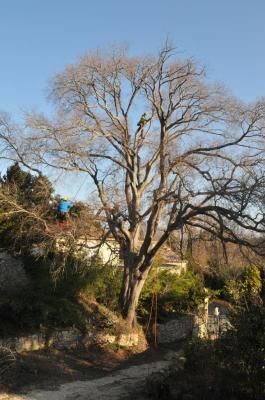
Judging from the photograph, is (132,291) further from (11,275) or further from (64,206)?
(11,275)

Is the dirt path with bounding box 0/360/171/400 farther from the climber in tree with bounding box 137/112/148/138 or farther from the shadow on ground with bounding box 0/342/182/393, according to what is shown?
the climber in tree with bounding box 137/112/148/138

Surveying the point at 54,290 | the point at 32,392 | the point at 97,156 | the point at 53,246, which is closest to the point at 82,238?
the point at 53,246

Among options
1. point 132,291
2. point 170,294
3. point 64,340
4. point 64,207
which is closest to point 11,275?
point 64,340

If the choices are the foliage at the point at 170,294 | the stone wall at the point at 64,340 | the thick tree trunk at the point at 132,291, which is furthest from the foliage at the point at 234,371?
the foliage at the point at 170,294

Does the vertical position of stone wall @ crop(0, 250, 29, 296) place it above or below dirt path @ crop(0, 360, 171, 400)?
above

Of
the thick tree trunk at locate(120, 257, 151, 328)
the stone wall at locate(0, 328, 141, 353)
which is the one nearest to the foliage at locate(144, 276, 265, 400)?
the stone wall at locate(0, 328, 141, 353)

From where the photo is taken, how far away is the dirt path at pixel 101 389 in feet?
36.6

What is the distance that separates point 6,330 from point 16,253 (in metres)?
4.30

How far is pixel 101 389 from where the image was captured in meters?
12.3

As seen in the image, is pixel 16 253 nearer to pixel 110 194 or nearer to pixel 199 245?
pixel 110 194

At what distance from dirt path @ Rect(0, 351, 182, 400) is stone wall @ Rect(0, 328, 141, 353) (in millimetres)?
2787

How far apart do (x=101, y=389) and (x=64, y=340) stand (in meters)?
4.91

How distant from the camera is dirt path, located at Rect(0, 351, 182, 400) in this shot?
11.2 meters

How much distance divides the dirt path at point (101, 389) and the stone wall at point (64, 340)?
110 inches
